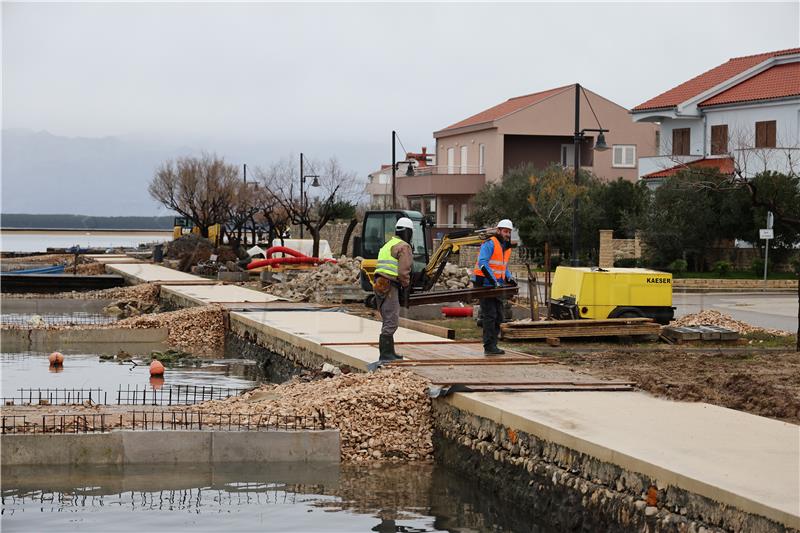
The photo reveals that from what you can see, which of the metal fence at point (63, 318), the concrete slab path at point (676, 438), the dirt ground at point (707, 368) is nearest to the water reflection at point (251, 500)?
the concrete slab path at point (676, 438)

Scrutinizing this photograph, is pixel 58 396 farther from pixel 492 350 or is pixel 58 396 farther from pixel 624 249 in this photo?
pixel 624 249

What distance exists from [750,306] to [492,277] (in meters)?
17.7

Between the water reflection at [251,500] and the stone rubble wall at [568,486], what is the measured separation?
10.2 inches

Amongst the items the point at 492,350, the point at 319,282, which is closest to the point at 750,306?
the point at 319,282

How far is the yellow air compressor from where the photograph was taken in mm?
20219

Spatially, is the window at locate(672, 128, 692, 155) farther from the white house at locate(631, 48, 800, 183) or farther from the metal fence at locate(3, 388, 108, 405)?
the metal fence at locate(3, 388, 108, 405)

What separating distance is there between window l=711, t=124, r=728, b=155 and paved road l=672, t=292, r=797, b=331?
12640mm

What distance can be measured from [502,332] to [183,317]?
1122 centimetres

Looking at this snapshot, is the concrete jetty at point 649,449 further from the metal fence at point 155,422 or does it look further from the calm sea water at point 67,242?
the calm sea water at point 67,242

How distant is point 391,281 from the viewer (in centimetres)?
1518

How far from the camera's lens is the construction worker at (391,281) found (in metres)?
15.2

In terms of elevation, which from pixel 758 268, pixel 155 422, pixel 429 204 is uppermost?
pixel 429 204

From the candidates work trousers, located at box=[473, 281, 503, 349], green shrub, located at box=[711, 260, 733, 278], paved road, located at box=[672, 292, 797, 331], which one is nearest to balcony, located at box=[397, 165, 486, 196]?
green shrub, located at box=[711, 260, 733, 278]

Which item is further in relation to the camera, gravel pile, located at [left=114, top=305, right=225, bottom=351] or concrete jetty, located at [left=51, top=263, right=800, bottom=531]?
gravel pile, located at [left=114, top=305, right=225, bottom=351]
